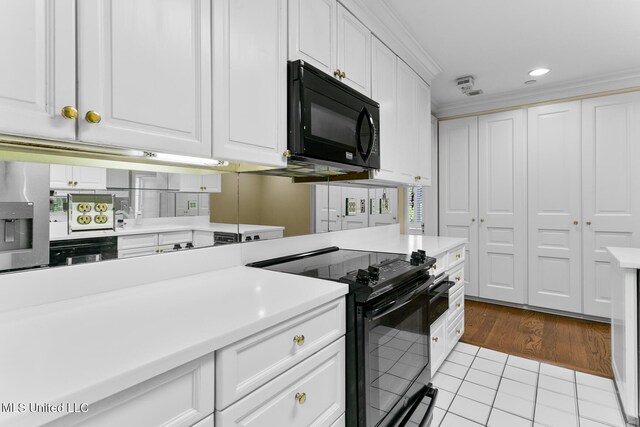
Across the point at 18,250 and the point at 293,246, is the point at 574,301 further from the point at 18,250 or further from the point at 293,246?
the point at 18,250

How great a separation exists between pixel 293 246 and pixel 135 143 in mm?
1095

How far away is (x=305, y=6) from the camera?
1.55 meters

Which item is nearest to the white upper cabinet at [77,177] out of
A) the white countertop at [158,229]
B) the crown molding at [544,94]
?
the white countertop at [158,229]

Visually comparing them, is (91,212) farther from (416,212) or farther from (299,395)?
(416,212)

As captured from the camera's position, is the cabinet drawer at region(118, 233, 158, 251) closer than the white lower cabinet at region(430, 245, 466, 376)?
Yes

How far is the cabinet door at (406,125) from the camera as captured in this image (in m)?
2.49

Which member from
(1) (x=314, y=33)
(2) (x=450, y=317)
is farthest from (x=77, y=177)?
(2) (x=450, y=317)

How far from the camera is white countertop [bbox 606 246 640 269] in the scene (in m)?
1.75

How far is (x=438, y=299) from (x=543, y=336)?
177cm

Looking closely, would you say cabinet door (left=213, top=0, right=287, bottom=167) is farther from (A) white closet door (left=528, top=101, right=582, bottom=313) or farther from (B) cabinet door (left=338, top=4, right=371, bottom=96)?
(A) white closet door (left=528, top=101, right=582, bottom=313)

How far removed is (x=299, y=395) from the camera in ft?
3.27

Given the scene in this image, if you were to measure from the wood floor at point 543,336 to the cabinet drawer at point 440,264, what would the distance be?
102 centimetres

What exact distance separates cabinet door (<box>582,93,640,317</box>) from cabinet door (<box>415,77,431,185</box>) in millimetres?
1791

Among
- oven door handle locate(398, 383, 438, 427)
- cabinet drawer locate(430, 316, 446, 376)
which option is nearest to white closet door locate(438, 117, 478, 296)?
cabinet drawer locate(430, 316, 446, 376)
